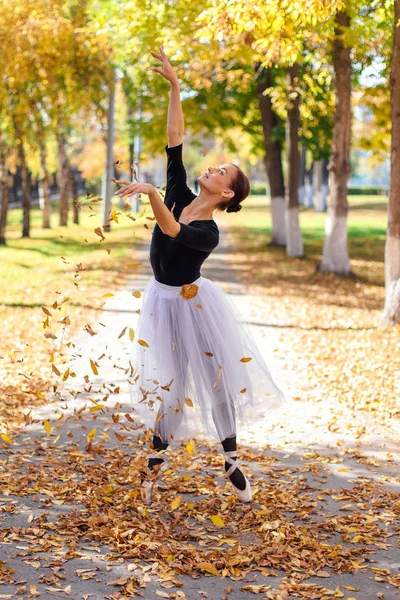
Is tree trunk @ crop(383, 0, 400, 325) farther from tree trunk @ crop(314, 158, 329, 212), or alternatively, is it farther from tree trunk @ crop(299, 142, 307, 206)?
tree trunk @ crop(314, 158, 329, 212)

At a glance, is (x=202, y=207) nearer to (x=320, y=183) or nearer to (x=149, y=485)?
(x=149, y=485)

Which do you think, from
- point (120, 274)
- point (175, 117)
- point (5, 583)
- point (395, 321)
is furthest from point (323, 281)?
point (5, 583)

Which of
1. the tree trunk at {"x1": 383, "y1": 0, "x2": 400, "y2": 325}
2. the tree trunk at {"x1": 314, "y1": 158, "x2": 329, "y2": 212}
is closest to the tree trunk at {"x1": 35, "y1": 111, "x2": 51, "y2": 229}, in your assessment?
the tree trunk at {"x1": 314, "y1": 158, "x2": 329, "y2": 212}

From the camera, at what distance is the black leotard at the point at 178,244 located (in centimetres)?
474

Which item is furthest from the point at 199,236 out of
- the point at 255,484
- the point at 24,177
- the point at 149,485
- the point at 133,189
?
the point at 24,177

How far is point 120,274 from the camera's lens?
62.2ft

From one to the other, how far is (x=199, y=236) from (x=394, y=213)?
736cm

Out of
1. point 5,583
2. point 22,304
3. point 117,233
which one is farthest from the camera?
point 117,233

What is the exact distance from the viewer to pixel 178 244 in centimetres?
486

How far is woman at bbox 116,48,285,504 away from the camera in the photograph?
4945mm

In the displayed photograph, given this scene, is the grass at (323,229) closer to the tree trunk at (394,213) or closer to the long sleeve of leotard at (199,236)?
the tree trunk at (394,213)

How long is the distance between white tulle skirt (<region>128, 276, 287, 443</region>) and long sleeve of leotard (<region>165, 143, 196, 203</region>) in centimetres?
55

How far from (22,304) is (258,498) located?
30.5 feet

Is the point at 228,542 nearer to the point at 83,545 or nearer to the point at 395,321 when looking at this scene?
the point at 83,545
